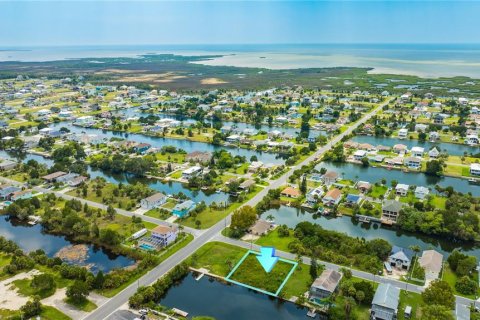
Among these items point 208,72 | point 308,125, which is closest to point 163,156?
point 308,125

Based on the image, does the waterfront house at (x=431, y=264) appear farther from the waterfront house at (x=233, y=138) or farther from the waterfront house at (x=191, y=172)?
the waterfront house at (x=233, y=138)

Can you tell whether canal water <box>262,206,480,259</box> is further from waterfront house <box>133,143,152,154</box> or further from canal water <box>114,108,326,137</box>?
canal water <box>114,108,326,137</box>

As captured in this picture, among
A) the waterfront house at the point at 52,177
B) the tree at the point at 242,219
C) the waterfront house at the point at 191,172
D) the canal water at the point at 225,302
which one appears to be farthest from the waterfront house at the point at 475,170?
the waterfront house at the point at 52,177

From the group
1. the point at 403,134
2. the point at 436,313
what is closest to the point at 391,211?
the point at 436,313

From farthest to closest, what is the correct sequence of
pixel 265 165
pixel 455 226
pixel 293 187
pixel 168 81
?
pixel 168 81 → pixel 265 165 → pixel 293 187 → pixel 455 226

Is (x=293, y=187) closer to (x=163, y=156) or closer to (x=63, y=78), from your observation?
(x=163, y=156)

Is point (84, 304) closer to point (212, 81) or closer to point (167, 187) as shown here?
point (167, 187)

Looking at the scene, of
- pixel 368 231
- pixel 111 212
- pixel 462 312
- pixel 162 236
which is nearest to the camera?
pixel 462 312
